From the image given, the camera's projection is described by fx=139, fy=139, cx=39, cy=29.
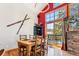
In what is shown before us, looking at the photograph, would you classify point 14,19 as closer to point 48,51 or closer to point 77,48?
point 48,51

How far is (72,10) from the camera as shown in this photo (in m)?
2.10

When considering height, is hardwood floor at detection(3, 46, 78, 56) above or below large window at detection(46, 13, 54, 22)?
below

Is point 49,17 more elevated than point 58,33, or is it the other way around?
point 49,17

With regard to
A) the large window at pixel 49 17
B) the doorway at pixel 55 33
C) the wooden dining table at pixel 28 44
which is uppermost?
the large window at pixel 49 17

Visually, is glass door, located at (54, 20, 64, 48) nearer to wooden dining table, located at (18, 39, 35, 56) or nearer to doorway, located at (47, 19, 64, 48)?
doorway, located at (47, 19, 64, 48)

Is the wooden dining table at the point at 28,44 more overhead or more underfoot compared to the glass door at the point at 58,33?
more underfoot

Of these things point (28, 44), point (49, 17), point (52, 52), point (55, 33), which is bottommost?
point (52, 52)

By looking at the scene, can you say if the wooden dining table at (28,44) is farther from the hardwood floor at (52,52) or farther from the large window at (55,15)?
the large window at (55,15)

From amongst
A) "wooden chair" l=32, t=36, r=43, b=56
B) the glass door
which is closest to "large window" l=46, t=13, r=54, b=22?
the glass door

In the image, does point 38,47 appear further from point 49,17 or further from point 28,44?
point 49,17

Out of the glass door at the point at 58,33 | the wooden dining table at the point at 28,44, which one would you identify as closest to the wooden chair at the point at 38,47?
the wooden dining table at the point at 28,44

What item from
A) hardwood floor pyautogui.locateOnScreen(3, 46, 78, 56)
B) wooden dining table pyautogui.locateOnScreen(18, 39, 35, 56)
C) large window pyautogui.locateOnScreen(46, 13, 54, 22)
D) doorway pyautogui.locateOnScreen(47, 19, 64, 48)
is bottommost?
hardwood floor pyautogui.locateOnScreen(3, 46, 78, 56)

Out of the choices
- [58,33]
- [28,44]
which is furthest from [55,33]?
[28,44]

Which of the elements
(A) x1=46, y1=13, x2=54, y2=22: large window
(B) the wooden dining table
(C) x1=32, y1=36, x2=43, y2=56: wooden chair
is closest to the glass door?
(A) x1=46, y1=13, x2=54, y2=22: large window
